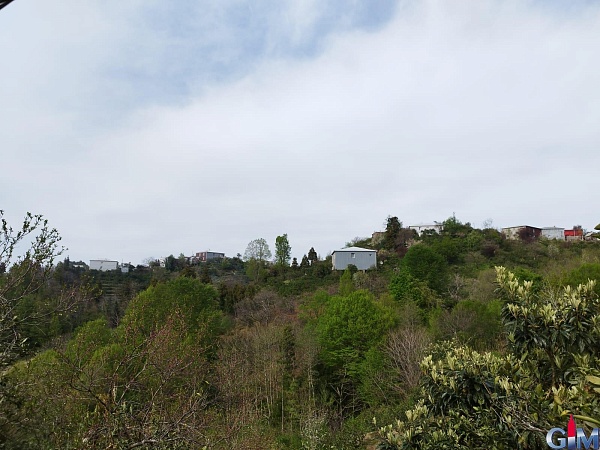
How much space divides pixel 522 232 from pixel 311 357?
43260mm

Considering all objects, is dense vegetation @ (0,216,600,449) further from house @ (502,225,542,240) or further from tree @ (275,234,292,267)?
house @ (502,225,542,240)

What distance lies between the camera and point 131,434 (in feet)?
13.4

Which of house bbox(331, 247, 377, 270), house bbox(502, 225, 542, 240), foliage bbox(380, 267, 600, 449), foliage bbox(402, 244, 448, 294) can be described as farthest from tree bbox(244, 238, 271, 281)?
foliage bbox(380, 267, 600, 449)

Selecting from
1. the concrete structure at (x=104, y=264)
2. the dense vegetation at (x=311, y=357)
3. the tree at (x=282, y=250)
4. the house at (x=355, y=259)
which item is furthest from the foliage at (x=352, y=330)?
the concrete structure at (x=104, y=264)

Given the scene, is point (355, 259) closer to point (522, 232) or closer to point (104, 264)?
point (522, 232)

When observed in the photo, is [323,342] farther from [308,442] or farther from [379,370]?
[308,442]

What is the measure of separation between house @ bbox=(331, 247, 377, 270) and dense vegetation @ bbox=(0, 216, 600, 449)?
146 centimetres

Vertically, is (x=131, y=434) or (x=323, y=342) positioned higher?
(x=131, y=434)

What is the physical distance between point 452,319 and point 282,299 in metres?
17.8

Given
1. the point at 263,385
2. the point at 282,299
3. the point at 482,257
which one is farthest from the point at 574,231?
the point at 263,385

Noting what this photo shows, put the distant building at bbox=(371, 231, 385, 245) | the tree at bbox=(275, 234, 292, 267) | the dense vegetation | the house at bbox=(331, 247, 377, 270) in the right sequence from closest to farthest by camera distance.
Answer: the dense vegetation
the house at bbox=(331, 247, 377, 270)
the tree at bbox=(275, 234, 292, 267)
the distant building at bbox=(371, 231, 385, 245)

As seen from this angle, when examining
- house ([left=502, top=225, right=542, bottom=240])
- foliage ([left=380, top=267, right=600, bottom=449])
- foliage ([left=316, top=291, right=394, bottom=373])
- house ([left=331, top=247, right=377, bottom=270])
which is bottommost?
foliage ([left=316, top=291, right=394, bottom=373])

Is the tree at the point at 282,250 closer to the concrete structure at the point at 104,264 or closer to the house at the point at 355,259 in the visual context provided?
the house at the point at 355,259

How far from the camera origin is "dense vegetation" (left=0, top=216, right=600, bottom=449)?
11.9 ft
